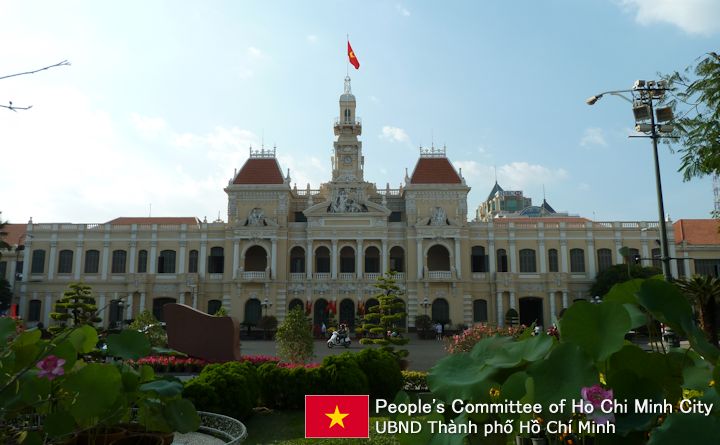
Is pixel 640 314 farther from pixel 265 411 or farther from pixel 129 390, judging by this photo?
pixel 265 411

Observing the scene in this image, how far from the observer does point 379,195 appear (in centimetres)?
4381

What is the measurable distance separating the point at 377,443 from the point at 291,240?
33.2m

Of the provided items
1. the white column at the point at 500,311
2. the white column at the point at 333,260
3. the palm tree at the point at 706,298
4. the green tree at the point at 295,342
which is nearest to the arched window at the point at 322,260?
the white column at the point at 333,260

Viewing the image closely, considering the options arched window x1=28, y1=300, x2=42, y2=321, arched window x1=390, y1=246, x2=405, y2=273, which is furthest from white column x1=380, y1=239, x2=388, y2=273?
arched window x1=28, y1=300, x2=42, y2=321

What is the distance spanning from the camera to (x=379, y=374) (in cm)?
1289

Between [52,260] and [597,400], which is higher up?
[52,260]

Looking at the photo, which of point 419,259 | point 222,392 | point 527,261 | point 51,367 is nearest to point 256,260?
point 419,259

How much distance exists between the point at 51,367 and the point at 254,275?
123 ft

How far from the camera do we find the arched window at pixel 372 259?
41.9 meters

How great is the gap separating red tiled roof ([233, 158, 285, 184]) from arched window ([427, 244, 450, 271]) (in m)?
12.9

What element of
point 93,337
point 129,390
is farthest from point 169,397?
point 93,337

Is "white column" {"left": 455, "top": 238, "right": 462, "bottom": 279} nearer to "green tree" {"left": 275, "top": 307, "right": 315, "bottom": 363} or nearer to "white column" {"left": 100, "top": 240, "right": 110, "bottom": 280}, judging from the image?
"green tree" {"left": 275, "top": 307, "right": 315, "bottom": 363}

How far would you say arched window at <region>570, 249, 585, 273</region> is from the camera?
1598 inches

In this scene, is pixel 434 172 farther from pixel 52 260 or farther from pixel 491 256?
pixel 52 260
